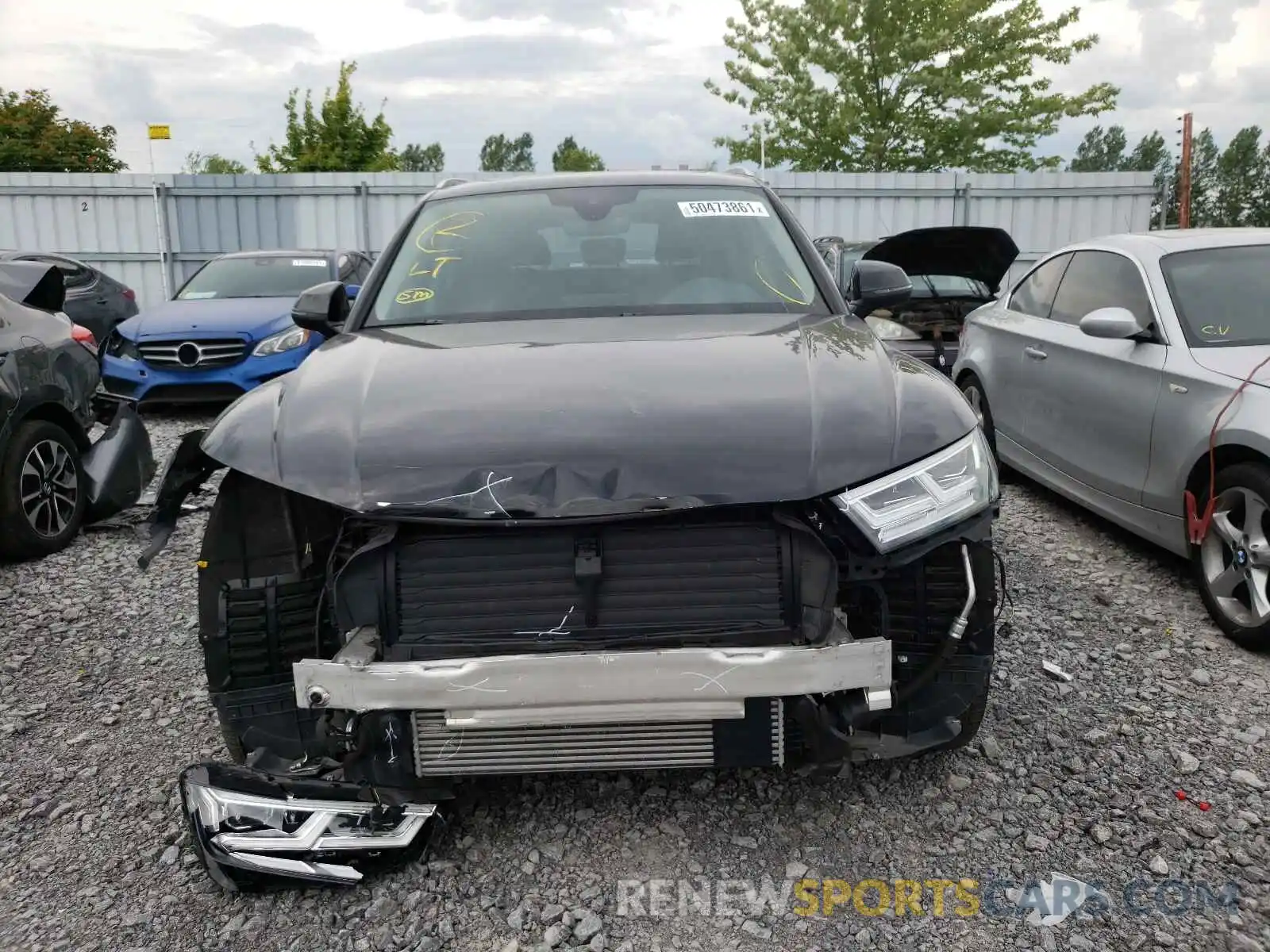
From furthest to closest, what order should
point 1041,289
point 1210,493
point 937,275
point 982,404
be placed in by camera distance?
point 937,275, point 982,404, point 1041,289, point 1210,493

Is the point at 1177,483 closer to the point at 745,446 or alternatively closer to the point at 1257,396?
the point at 1257,396

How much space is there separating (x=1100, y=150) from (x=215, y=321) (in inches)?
4255

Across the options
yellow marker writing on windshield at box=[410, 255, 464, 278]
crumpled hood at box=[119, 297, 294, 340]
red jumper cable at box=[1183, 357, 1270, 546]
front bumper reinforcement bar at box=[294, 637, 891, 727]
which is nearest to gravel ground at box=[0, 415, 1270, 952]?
red jumper cable at box=[1183, 357, 1270, 546]

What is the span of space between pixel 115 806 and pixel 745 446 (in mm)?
2105

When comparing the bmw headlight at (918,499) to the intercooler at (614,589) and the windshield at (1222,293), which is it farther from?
the windshield at (1222,293)

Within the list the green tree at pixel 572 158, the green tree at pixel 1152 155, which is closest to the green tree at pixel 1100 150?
the green tree at pixel 1152 155

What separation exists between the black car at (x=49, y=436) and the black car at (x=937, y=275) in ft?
13.7

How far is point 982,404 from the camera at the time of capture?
6328 millimetres

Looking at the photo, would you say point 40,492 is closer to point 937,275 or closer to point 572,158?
point 937,275

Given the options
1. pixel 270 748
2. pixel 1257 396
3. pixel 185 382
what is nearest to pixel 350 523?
pixel 270 748

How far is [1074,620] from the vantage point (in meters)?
4.10

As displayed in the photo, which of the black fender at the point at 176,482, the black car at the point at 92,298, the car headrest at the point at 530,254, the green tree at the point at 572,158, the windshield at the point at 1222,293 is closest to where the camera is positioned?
the black fender at the point at 176,482

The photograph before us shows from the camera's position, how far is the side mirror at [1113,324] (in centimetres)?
437

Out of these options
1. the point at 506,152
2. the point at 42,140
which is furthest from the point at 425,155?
the point at 42,140
